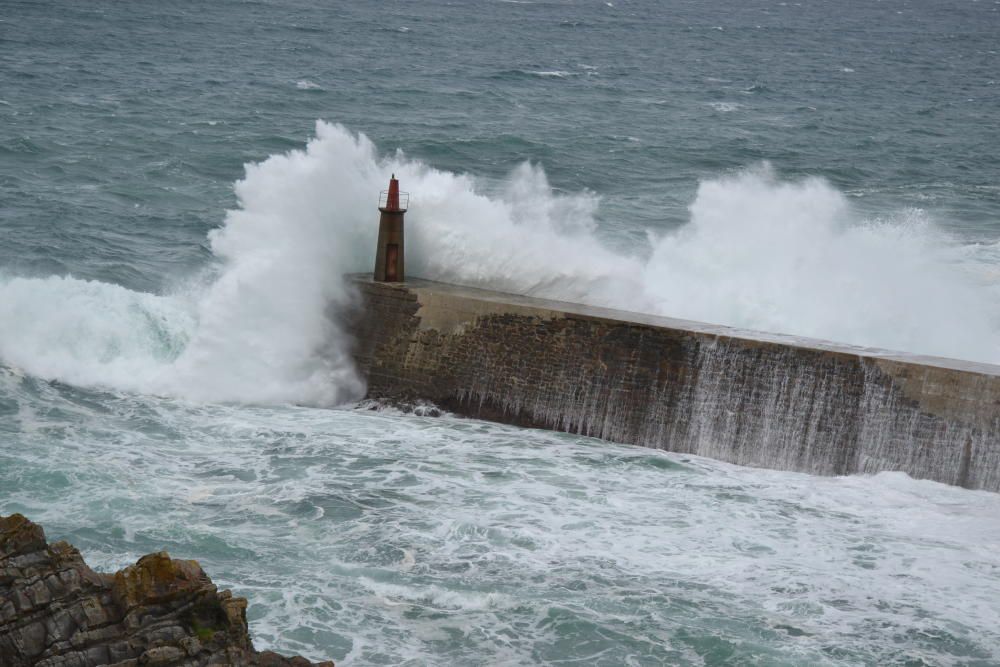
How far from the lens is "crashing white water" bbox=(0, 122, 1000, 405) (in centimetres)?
1330

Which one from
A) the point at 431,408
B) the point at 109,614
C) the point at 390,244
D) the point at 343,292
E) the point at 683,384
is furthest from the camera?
the point at 343,292

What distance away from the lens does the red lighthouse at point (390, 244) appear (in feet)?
43.8

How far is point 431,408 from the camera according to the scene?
12656mm

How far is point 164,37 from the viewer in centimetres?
4078

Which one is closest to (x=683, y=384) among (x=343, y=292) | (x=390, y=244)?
(x=390, y=244)

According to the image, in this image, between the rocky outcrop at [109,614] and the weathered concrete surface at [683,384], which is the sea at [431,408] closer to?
the weathered concrete surface at [683,384]

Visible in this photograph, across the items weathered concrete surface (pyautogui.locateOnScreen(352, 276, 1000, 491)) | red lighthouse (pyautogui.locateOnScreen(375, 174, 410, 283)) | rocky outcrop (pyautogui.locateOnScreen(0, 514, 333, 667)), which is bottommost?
rocky outcrop (pyautogui.locateOnScreen(0, 514, 333, 667))

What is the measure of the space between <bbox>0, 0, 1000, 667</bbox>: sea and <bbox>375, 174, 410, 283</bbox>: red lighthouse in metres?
0.51

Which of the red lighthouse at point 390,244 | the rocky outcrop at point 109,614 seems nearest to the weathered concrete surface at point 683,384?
the red lighthouse at point 390,244

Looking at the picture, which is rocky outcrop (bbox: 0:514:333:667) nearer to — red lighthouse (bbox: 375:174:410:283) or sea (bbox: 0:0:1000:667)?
sea (bbox: 0:0:1000:667)

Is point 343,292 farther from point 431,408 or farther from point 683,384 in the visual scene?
point 683,384

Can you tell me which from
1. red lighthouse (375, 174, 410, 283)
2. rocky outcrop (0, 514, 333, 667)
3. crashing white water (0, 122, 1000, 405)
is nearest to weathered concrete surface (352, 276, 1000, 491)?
red lighthouse (375, 174, 410, 283)

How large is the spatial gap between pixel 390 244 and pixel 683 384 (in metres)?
3.55

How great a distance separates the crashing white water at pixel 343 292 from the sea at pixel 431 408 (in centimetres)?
4
